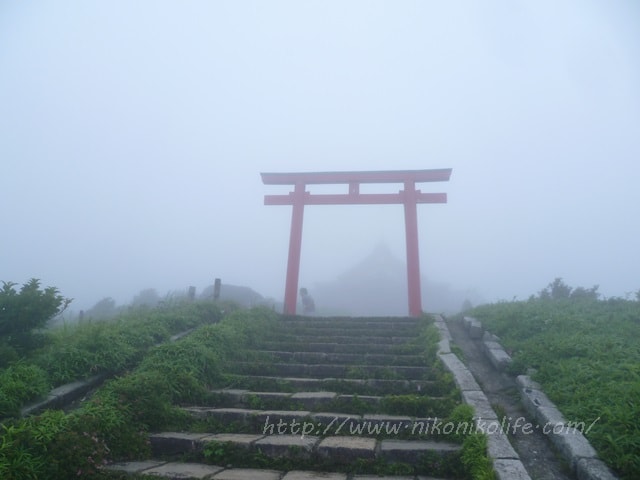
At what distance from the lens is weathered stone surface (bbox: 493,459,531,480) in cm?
343

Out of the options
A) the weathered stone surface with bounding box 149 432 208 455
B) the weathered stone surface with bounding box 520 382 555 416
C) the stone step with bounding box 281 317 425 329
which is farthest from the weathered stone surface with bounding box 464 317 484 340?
the weathered stone surface with bounding box 149 432 208 455

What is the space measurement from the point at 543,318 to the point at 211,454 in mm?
6226

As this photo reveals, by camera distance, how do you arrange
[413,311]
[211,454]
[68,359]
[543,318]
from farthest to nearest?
[413,311]
[543,318]
[68,359]
[211,454]

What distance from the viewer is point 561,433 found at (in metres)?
4.14

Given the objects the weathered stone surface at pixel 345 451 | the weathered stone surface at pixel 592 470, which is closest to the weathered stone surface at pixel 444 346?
the weathered stone surface at pixel 345 451

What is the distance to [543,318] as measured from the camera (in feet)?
25.5

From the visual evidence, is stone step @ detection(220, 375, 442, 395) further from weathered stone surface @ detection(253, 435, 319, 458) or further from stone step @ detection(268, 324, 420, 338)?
stone step @ detection(268, 324, 420, 338)

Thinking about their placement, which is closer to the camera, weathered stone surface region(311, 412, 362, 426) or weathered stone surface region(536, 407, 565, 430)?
weathered stone surface region(536, 407, 565, 430)

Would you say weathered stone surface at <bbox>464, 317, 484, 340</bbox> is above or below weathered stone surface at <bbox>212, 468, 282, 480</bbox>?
above

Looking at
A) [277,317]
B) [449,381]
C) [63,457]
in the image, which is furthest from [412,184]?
[63,457]

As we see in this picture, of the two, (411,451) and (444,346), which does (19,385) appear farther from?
(444,346)

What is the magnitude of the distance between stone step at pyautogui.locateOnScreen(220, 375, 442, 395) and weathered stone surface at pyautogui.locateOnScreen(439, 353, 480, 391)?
0.29 meters

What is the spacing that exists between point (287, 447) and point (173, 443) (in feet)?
3.88

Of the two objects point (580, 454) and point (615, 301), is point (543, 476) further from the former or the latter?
point (615, 301)
